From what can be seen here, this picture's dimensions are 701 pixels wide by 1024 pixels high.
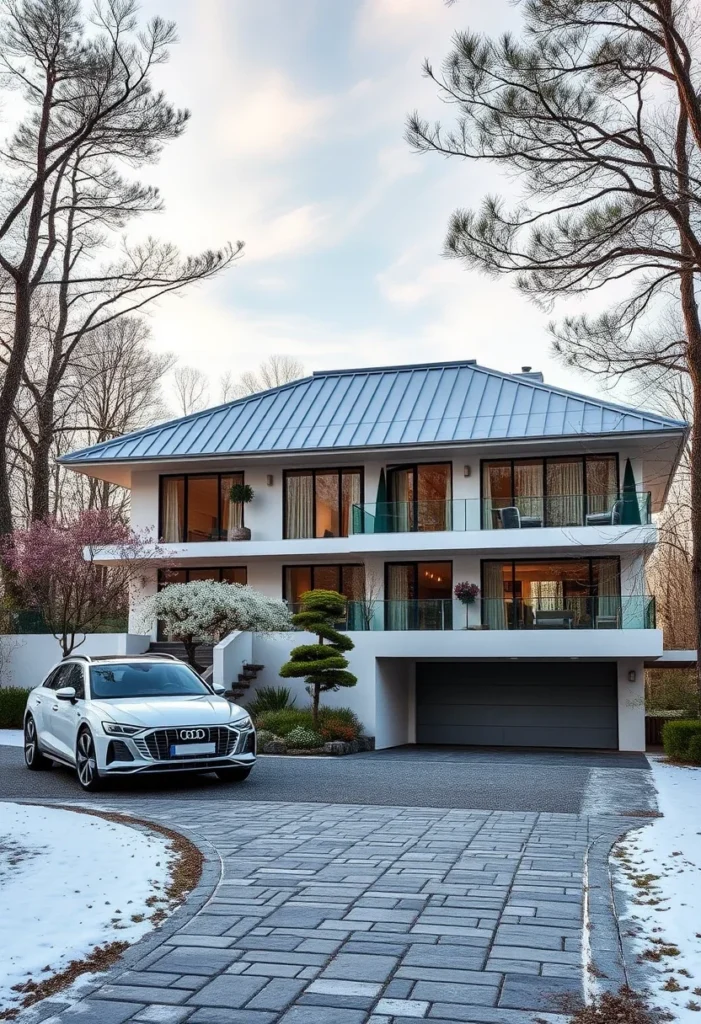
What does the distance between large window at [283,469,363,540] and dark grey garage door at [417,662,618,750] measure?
449cm

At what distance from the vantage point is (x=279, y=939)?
5801 mm

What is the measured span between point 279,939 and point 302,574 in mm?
24037

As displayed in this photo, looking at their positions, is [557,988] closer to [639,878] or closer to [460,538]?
[639,878]

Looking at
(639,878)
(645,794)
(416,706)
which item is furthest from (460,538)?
(639,878)

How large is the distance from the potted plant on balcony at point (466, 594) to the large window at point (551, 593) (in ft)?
0.99

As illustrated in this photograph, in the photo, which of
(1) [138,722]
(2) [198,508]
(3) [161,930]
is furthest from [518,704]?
(3) [161,930]

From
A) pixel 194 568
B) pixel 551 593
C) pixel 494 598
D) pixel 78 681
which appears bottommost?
pixel 78 681

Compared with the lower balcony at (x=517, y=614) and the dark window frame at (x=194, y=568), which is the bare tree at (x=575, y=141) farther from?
the dark window frame at (x=194, y=568)

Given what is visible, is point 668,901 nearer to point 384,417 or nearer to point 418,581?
point 418,581

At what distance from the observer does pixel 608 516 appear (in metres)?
25.5

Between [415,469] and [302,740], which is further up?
[415,469]

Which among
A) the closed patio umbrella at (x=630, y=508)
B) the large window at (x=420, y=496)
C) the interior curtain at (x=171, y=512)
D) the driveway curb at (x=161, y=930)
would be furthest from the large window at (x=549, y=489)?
the driveway curb at (x=161, y=930)

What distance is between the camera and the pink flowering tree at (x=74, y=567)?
81.9 feet

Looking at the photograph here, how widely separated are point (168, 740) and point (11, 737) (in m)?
9.94
